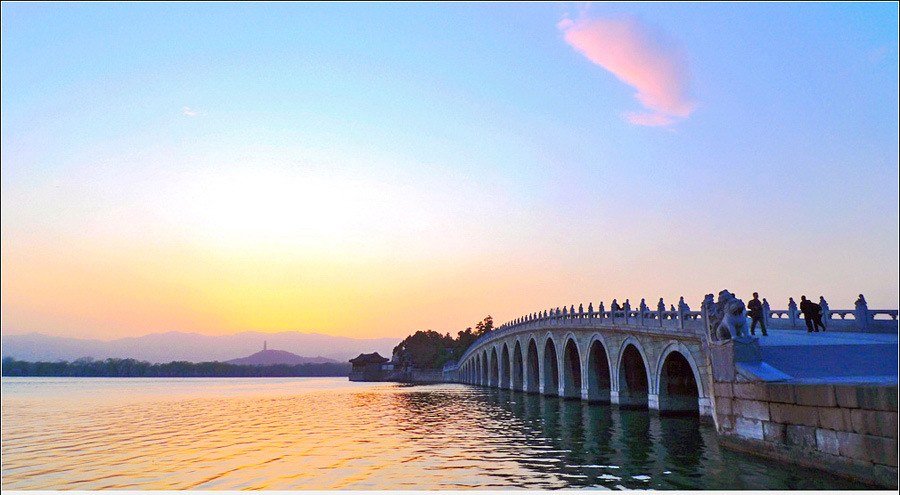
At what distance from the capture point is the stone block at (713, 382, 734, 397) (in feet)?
52.3

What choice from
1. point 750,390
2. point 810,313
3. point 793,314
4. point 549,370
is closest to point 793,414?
point 750,390

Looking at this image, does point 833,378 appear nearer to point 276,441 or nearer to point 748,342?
point 748,342

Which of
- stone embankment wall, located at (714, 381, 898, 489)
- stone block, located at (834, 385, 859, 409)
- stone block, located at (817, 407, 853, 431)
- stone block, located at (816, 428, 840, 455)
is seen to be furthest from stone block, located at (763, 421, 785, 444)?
stone block, located at (834, 385, 859, 409)

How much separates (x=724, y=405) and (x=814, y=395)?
13.9ft

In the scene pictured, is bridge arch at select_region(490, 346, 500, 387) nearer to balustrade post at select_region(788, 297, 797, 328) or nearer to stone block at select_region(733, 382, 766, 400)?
balustrade post at select_region(788, 297, 797, 328)

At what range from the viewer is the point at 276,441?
71.6 feet

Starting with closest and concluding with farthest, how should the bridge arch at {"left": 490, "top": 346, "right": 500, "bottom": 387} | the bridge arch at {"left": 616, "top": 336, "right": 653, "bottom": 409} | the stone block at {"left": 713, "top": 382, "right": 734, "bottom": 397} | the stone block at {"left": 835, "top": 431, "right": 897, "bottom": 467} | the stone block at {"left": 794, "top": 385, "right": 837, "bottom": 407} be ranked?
the stone block at {"left": 835, "top": 431, "right": 897, "bottom": 467} → the stone block at {"left": 794, "top": 385, "right": 837, "bottom": 407} → the stone block at {"left": 713, "top": 382, "right": 734, "bottom": 397} → the bridge arch at {"left": 616, "top": 336, "right": 653, "bottom": 409} → the bridge arch at {"left": 490, "top": 346, "right": 500, "bottom": 387}

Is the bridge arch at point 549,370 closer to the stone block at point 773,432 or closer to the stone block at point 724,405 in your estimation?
the stone block at point 724,405

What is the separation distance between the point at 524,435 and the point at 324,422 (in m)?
11.2

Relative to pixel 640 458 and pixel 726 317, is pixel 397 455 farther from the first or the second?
pixel 726 317

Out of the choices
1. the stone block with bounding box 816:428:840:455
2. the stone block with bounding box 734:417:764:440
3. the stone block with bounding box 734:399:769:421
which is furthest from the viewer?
the stone block with bounding box 734:417:764:440

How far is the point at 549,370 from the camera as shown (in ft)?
146

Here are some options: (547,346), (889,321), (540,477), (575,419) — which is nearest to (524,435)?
(575,419)

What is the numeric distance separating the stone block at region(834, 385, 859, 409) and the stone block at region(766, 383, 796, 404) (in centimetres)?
158
